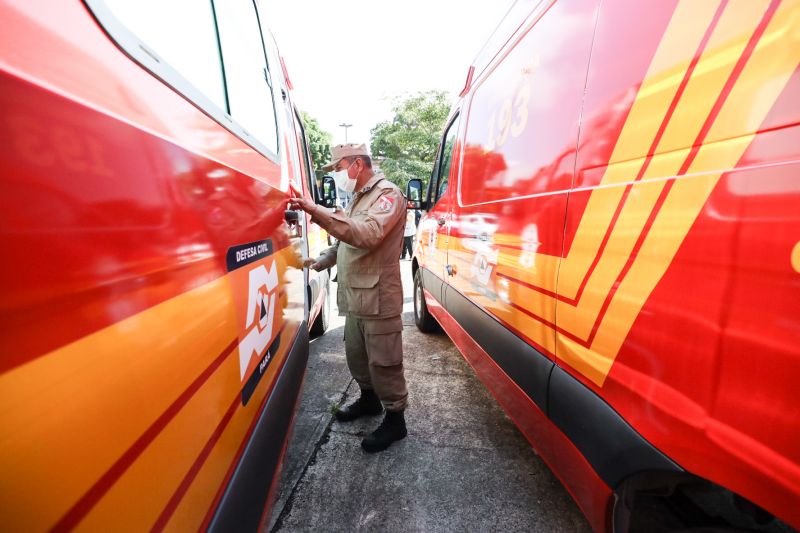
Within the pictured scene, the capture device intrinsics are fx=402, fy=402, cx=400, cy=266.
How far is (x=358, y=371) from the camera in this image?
2.51 meters

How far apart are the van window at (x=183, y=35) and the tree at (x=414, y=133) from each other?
51.3ft

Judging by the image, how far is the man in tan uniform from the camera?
6.88ft

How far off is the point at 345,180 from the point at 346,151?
16 cm

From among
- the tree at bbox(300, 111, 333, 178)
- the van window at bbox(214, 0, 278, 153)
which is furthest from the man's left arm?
the tree at bbox(300, 111, 333, 178)

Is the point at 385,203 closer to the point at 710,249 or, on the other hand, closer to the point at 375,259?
the point at 375,259

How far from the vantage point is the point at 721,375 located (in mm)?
853

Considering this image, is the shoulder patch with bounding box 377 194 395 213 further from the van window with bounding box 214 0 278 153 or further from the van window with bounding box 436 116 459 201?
the van window with bounding box 436 116 459 201

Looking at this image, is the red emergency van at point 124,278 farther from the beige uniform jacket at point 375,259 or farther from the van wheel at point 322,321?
the van wheel at point 322,321

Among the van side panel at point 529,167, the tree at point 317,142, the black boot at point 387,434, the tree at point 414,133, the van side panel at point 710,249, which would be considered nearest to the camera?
the van side panel at point 710,249

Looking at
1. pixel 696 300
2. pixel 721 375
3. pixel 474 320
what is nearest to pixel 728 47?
pixel 696 300

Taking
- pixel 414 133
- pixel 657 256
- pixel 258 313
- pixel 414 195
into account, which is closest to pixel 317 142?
pixel 414 133

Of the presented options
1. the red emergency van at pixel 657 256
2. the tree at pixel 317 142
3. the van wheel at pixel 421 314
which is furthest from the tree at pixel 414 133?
the red emergency van at pixel 657 256

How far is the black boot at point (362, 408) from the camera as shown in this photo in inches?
102

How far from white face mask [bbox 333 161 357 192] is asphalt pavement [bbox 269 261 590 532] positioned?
1482 millimetres
